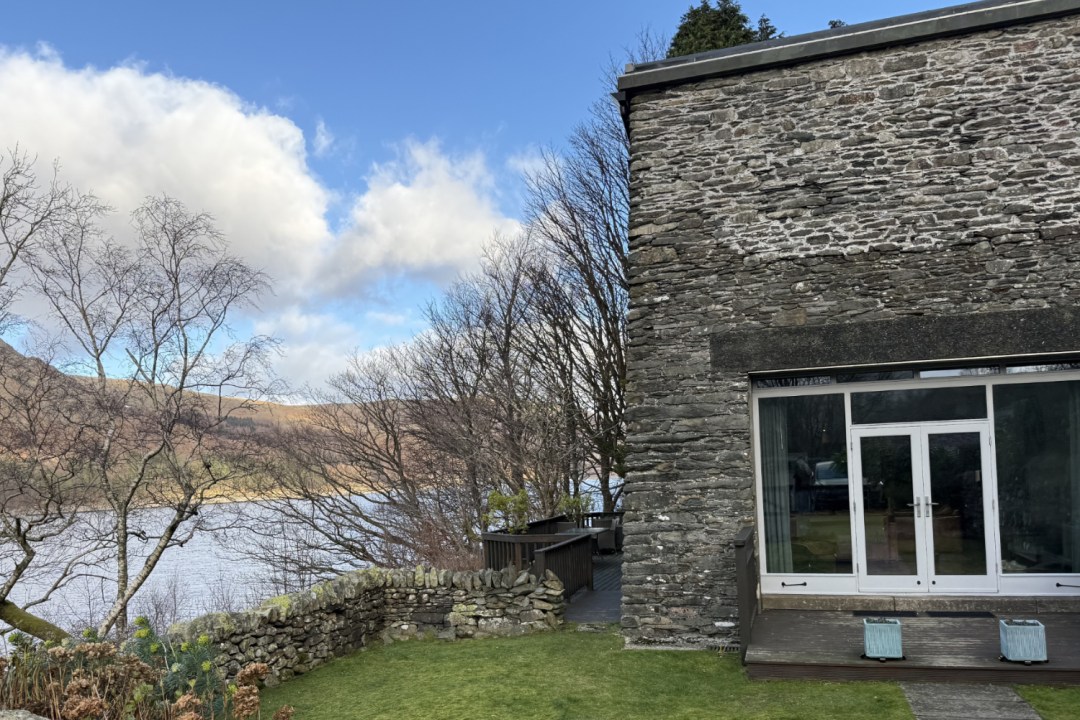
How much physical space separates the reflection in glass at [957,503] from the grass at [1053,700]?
1974 millimetres

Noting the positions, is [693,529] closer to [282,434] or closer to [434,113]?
[282,434]

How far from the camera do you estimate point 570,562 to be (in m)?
10.4

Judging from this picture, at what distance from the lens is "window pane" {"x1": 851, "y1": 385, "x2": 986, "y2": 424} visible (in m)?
7.87

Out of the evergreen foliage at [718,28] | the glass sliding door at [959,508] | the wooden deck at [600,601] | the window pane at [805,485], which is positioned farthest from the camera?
the evergreen foliage at [718,28]

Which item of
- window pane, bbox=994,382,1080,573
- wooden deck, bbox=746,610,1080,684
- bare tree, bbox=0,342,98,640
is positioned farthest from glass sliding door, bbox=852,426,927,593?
bare tree, bbox=0,342,98,640

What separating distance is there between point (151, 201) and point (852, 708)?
11.7 m

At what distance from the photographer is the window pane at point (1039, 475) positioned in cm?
768

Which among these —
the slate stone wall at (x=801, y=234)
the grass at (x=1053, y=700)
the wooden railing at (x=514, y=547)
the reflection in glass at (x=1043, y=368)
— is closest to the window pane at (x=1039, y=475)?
the reflection in glass at (x=1043, y=368)

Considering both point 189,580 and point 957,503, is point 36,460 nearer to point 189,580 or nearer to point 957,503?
point 189,580

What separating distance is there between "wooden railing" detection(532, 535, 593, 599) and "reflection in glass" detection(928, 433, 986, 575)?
425cm

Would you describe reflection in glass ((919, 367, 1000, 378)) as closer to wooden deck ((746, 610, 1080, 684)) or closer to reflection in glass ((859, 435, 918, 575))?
reflection in glass ((859, 435, 918, 575))

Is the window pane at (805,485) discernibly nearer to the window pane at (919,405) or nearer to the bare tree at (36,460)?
the window pane at (919,405)

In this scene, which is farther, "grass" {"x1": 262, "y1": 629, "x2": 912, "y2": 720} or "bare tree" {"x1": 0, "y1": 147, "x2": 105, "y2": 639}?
"bare tree" {"x1": 0, "y1": 147, "x2": 105, "y2": 639}

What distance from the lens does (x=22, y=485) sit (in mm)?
10500
